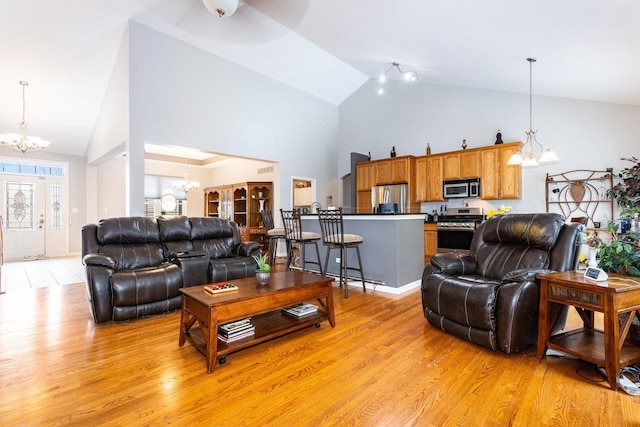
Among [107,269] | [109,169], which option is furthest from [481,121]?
[109,169]

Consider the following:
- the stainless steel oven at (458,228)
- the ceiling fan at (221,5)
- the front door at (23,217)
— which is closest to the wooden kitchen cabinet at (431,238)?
the stainless steel oven at (458,228)

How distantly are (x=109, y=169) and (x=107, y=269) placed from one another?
6925 millimetres

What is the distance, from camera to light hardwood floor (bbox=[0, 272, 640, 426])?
5.44 feet

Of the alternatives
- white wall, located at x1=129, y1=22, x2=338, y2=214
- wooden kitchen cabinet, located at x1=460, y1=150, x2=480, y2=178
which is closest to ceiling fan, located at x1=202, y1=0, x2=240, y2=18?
white wall, located at x1=129, y1=22, x2=338, y2=214

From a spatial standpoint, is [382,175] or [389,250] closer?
[389,250]

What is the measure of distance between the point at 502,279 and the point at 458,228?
3.83 meters

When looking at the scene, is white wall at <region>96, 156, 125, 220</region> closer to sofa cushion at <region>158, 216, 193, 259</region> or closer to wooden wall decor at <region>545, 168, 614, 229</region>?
sofa cushion at <region>158, 216, 193, 259</region>

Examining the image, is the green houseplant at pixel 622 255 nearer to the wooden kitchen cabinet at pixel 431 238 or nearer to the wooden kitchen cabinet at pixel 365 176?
the wooden kitchen cabinet at pixel 431 238

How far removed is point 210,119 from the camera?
599 centimetres

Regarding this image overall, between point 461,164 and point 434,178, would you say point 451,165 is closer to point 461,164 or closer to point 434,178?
point 461,164

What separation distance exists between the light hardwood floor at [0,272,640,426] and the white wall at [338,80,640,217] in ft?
14.6

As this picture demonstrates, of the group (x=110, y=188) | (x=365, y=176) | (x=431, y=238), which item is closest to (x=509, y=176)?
(x=431, y=238)

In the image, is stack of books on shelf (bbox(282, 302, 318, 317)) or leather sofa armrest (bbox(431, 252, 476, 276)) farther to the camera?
leather sofa armrest (bbox(431, 252, 476, 276))

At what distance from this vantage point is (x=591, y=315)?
2455 mm
